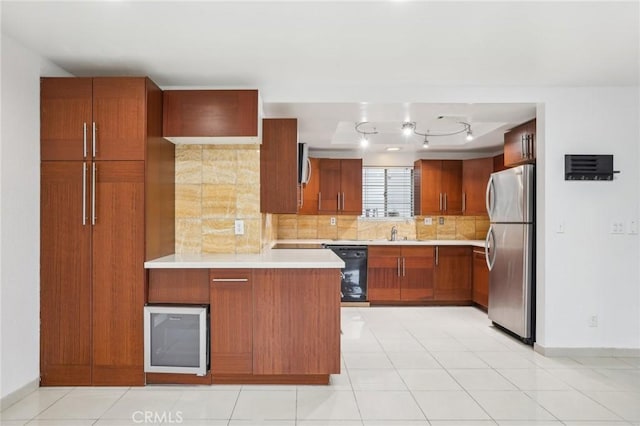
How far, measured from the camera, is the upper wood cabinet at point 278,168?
12.9 feet

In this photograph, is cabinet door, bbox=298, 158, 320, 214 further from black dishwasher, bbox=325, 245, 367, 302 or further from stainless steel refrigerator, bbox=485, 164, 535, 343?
stainless steel refrigerator, bbox=485, 164, 535, 343

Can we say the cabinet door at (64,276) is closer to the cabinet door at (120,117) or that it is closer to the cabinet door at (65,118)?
the cabinet door at (65,118)

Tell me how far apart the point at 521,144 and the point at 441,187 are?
2.08m

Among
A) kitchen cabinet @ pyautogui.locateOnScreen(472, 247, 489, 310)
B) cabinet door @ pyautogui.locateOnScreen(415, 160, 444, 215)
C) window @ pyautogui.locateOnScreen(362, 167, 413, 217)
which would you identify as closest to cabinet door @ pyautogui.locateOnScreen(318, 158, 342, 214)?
window @ pyautogui.locateOnScreen(362, 167, 413, 217)

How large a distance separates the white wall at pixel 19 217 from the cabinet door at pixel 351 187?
4091mm

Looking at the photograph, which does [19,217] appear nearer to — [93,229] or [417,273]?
[93,229]

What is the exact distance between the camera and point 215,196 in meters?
3.79

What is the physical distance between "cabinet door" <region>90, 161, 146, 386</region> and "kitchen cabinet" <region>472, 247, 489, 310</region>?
4165mm

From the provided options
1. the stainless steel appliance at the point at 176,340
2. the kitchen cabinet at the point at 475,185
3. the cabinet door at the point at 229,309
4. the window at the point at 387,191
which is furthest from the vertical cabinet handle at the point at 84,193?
the kitchen cabinet at the point at 475,185

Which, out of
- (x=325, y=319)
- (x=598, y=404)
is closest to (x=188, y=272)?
(x=325, y=319)

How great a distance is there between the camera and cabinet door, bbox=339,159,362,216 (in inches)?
253

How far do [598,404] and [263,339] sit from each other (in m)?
2.25

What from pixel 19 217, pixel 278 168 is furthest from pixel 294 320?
pixel 19 217

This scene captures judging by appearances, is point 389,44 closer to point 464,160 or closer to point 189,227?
point 189,227
